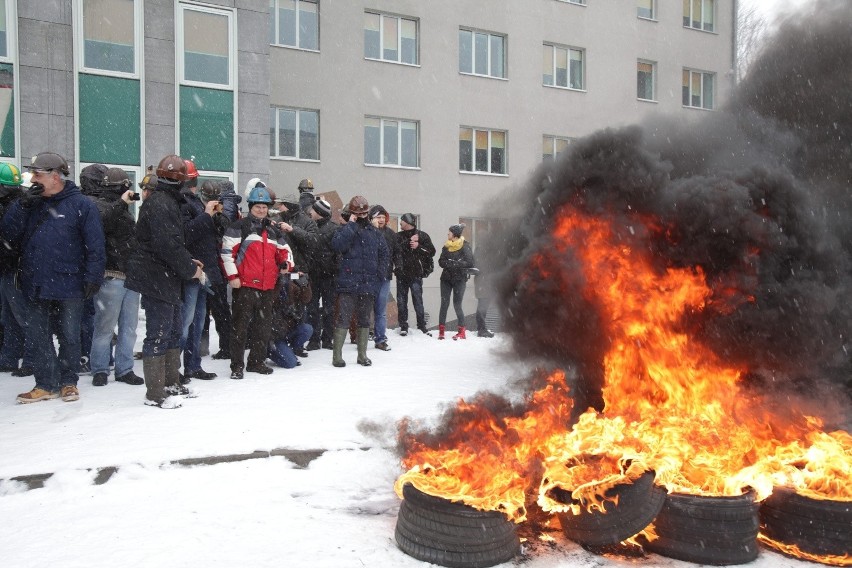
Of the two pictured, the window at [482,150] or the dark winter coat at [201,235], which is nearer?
the dark winter coat at [201,235]

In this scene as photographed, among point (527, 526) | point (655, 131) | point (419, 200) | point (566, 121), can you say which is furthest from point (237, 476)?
point (566, 121)

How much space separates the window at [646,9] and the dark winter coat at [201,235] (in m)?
21.1

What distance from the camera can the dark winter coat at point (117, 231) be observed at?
7621 mm

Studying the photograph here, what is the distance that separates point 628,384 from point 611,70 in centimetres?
2134

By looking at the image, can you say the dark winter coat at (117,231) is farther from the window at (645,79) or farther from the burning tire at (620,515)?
the window at (645,79)

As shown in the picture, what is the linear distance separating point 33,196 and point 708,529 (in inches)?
241

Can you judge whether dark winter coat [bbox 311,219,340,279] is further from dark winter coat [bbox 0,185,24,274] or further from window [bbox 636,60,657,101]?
window [bbox 636,60,657,101]

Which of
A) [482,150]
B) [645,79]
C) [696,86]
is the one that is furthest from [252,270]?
[696,86]

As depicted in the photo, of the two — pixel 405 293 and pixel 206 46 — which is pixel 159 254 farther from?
pixel 206 46

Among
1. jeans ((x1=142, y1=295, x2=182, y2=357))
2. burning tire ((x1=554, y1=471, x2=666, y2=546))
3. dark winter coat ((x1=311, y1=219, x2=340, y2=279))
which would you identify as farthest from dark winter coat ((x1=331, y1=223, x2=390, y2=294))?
burning tire ((x1=554, y1=471, x2=666, y2=546))

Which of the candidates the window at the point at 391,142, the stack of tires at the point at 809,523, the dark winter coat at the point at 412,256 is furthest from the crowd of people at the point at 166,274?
the window at the point at 391,142

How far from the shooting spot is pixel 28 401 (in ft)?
22.0

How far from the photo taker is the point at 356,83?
20.3 m

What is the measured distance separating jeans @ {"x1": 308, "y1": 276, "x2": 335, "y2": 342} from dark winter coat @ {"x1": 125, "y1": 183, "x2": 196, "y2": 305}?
363 centimetres
